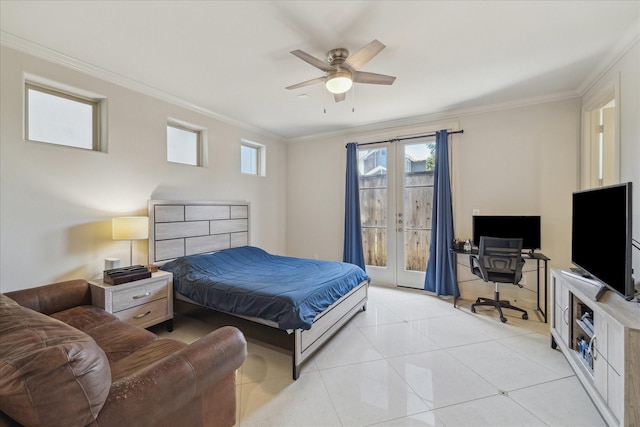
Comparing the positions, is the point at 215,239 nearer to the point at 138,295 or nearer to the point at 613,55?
the point at 138,295

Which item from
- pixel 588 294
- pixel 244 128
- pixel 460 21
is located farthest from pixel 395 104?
pixel 588 294

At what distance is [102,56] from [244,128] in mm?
2129

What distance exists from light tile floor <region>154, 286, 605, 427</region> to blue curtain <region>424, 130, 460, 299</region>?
81 cm

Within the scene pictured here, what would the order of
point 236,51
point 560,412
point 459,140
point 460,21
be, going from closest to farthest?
point 560,412
point 460,21
point 236,51
point 459,140

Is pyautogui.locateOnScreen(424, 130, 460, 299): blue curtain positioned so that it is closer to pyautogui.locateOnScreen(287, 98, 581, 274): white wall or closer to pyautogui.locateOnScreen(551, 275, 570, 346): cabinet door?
pyautogui.locateOnScreen(287, 98, 581, 274): white wall

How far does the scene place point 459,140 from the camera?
12.8ft

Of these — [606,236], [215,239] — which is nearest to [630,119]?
[606,236]

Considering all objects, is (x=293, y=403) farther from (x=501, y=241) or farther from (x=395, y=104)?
(x=395, y=104)

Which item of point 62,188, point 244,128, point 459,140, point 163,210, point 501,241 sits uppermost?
point 244,128

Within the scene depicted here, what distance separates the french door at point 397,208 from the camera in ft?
13.9

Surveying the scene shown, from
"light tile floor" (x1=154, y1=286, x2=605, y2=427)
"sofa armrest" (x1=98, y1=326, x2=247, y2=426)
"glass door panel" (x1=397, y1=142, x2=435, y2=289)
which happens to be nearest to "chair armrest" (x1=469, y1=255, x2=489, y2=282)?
"light tile floor" (x1=154, y1=286, x2=605, y2=427)

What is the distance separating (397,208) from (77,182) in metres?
4.07

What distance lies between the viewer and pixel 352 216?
15.1 feet

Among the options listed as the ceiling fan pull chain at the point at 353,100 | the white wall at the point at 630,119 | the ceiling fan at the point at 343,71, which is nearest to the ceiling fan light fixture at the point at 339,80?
the ceiling fan at the point at 343,71
